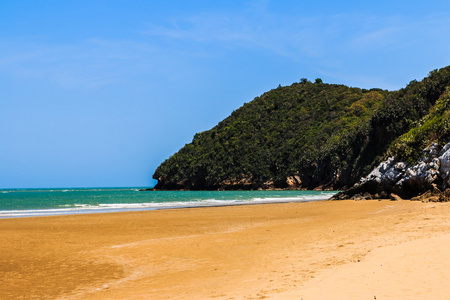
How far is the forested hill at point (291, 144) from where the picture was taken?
80.4 meters

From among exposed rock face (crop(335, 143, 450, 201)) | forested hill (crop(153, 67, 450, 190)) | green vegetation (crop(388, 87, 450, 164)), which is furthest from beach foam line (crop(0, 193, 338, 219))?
forested hill (crop(153, 67, 450, 190))

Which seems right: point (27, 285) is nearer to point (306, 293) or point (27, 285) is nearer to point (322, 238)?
point (306, 293)

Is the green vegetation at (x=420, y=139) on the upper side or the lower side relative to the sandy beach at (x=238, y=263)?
upper

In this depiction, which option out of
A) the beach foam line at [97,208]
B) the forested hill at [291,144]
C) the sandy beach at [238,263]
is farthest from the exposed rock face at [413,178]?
the forested hill at [291,144]

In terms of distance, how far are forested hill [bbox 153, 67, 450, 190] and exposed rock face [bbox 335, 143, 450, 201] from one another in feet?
106

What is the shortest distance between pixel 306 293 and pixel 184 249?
24.7 feet

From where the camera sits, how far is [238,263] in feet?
36.0

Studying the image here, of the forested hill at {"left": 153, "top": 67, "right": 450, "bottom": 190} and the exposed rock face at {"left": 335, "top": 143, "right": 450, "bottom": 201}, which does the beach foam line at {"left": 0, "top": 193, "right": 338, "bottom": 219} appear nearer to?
the exposed rock face at {"left": 335, "top": 143, "right": 450, "bottom": 201}

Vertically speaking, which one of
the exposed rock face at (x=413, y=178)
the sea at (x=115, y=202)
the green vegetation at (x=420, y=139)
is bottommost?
the sea at (x=115, y=202)

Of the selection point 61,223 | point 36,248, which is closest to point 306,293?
point 36,248

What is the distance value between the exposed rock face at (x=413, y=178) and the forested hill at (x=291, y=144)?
32.4 meters

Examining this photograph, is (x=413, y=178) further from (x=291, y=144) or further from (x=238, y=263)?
(x=291, y=144)

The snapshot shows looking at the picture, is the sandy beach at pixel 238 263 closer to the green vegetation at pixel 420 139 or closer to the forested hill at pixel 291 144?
the green vegetation at pixel 420 139

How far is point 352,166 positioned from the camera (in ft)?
260
